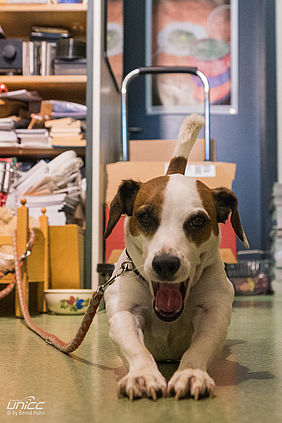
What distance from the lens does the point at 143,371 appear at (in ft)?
3.00

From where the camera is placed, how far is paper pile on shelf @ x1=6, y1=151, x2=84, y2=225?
8.70 feet

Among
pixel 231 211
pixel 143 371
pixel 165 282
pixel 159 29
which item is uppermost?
pixel 159 29

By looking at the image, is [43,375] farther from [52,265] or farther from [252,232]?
[252,232]

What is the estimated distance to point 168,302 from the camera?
40.6 inches

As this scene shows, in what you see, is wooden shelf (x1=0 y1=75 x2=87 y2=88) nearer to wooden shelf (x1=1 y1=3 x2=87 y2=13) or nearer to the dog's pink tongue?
wooden shelf (x1=1 y1=3 x2=87 y2=13)

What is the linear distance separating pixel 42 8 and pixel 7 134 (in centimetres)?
75

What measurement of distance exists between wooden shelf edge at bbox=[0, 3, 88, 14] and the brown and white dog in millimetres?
1979

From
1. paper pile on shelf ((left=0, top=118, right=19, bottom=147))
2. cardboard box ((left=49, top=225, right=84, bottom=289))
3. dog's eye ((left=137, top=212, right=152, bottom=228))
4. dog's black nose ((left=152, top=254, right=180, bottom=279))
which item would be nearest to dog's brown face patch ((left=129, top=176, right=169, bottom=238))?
dog's eye ((left=137, top=212, right=152, bottom=228))

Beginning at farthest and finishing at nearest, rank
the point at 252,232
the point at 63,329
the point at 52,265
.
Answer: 1. the point at 252,232
2. the point at 52,265
3. the point at 63,329

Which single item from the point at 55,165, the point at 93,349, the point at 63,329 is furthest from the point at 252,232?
the point at 93,349

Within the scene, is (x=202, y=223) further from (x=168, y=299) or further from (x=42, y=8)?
(x=42, y=8)

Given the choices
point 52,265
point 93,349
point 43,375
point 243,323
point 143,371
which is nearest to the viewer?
point 143,371

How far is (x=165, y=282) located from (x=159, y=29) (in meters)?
3.67

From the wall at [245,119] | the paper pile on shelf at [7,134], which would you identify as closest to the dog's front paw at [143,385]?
the paper pile on shelf at [7,134]
